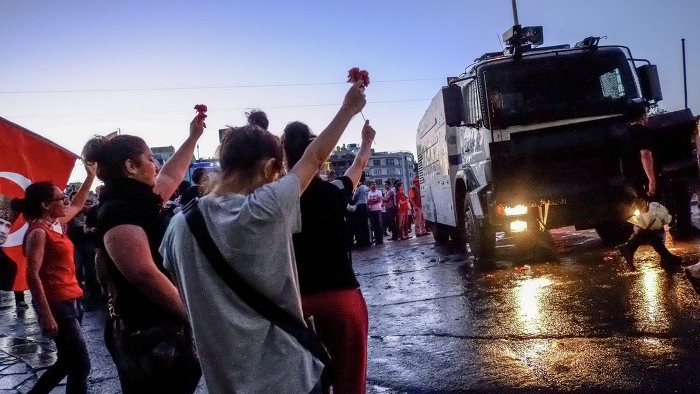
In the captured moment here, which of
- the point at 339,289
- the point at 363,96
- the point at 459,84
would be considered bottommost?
the point at 339,289

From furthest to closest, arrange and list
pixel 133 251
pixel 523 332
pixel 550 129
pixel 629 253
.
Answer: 1. pixel 550 129
2. pixel 629 253
3. pixel 523 332
4. pixel 133 251

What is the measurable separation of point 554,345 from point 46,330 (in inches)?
143

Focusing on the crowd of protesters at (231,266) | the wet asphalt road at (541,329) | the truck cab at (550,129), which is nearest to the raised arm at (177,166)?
the crowd of protesters at (231,266)

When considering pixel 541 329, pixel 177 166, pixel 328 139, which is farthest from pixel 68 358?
pixel 541 329

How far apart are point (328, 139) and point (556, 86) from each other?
735 centimetres

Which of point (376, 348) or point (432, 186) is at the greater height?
point (432, 186)

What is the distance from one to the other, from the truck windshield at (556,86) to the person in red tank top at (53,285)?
617 centimetres

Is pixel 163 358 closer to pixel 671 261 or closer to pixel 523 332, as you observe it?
pixel 523 332

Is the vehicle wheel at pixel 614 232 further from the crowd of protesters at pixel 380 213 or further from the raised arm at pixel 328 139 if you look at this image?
the raised arm at pixel 328 139

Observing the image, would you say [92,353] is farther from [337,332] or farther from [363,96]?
[363,96]

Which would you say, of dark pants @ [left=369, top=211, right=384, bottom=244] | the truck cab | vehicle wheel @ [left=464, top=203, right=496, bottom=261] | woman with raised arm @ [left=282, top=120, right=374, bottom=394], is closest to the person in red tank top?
woman with raised arm @ [left=282, top=120, right=374, bottom=394]

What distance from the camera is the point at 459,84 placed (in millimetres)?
9680

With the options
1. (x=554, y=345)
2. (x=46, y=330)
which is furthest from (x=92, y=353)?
(x=554, y=345)

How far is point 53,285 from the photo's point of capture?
3.81 metres
